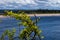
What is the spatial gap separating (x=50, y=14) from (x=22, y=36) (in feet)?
350

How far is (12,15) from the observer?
3.80 metres

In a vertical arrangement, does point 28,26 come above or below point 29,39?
above

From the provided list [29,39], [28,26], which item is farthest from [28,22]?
[29,39]

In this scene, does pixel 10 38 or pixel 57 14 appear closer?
pixel 10 38

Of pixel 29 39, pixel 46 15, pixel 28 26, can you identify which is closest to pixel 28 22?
pixel 28 26

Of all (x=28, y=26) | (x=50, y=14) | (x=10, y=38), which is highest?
(x=28, y=26)

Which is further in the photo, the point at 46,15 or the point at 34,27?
the point at 46,15

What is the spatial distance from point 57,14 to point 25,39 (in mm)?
103613

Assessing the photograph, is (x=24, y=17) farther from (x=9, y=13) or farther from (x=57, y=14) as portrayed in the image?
(x=57, y=14)

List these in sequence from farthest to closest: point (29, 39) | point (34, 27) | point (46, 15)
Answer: point (46, 15)
point (29, 39)
point (34, 27)

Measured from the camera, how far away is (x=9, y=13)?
3.85m

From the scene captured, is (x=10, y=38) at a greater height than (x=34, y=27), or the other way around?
(x=34, y=27)

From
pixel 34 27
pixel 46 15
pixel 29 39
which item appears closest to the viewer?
pixel 34 27

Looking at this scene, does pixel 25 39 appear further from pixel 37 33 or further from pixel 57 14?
pixel 57 14
